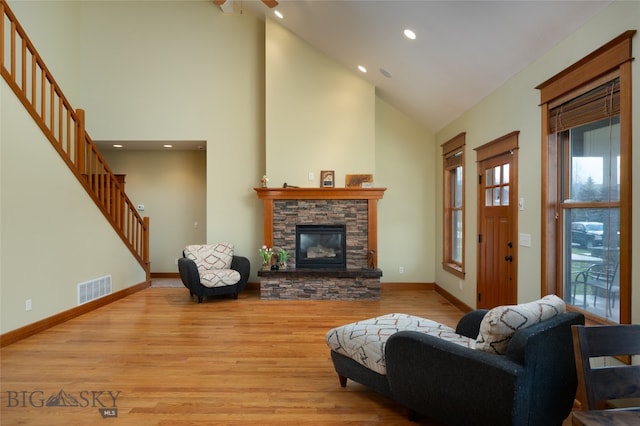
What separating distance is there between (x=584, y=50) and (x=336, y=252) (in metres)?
4.32

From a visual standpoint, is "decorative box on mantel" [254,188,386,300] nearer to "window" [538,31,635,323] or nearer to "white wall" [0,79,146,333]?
"white wall" [0,79,146,333]

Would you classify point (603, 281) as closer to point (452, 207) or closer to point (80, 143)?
point (452, 207)

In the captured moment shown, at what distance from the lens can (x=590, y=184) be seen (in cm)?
267

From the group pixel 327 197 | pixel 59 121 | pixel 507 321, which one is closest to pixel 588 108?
pixel 507 321

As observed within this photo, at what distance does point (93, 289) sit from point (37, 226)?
135cm

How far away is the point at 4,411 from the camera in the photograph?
2486mm

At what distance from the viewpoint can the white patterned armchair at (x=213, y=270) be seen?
555 centimetres

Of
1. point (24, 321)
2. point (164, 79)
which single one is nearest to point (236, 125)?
point (164, 79)

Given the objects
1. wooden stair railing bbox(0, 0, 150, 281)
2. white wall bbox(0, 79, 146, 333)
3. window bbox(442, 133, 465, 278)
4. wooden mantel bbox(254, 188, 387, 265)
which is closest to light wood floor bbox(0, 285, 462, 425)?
white wall bbox(0, 79, 146, 333)

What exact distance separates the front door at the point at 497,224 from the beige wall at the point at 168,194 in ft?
17.9

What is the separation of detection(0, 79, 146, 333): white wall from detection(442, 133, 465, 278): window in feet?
17.1

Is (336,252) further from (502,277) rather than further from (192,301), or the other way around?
(502,277)

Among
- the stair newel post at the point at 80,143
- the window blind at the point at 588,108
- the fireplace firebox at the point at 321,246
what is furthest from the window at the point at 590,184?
the stair newel post at the point at 80,143

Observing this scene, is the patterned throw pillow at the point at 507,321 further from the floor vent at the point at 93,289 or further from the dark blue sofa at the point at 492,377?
the floor vent at the point at 93,289
